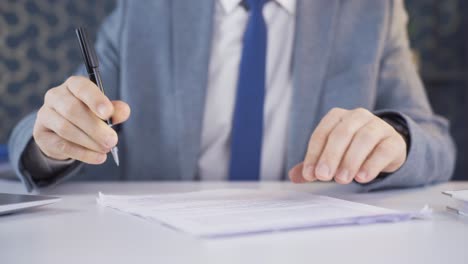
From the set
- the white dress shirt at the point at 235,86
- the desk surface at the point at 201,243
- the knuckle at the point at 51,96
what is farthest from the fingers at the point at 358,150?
the white dress shirt at the point at 235,86

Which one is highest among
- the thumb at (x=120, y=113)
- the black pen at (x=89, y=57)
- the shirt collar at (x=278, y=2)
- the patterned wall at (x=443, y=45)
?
the shirt collar at (x=278, y=2)

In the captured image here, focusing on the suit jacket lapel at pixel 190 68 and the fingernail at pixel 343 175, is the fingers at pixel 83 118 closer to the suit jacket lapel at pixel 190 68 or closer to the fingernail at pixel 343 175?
the fingernail at pixel 343 175

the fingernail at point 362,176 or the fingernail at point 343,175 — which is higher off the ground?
the fingernail at point 343,175

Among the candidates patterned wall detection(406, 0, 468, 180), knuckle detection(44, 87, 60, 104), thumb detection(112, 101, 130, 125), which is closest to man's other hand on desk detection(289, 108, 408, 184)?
thumb detection(112, 101, 130, 125)

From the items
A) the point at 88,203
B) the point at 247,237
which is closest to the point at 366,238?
the point at 247,237

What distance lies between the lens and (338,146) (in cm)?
78

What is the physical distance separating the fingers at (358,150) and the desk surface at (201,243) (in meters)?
0.12

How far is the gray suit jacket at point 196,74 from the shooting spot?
1.33 metres

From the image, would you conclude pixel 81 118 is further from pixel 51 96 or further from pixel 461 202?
pixel 461 202

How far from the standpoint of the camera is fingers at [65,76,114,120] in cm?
78

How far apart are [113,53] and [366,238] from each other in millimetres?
1027

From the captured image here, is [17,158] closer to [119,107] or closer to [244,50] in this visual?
[119,107]

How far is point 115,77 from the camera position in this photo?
1.42 meters

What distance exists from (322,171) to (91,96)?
0.34 meters
